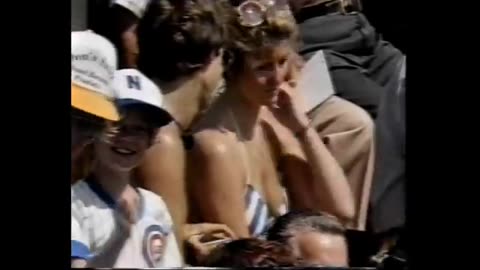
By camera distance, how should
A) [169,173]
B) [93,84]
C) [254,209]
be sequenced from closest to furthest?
[93,84]
[169,173]
[254,209]

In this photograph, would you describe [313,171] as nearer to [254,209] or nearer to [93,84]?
[254,209]

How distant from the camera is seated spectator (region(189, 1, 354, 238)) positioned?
620 cm

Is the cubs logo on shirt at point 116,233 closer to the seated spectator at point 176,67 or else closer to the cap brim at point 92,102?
the seated spectator at point 176,67

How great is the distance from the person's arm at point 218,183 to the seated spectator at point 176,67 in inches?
2.5

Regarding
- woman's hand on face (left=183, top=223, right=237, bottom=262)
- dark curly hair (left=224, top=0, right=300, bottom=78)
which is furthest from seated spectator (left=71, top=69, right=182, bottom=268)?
dark curly hair (left=224, top=0, right=300, bottom=78)

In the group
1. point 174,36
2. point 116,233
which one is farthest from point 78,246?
point 174,36

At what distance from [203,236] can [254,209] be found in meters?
0.24

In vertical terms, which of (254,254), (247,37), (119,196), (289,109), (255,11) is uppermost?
(255,11)

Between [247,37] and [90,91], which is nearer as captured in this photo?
[90,91]

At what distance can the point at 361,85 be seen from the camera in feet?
20.8

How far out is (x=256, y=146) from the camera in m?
6.27

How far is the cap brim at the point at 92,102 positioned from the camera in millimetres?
6035
